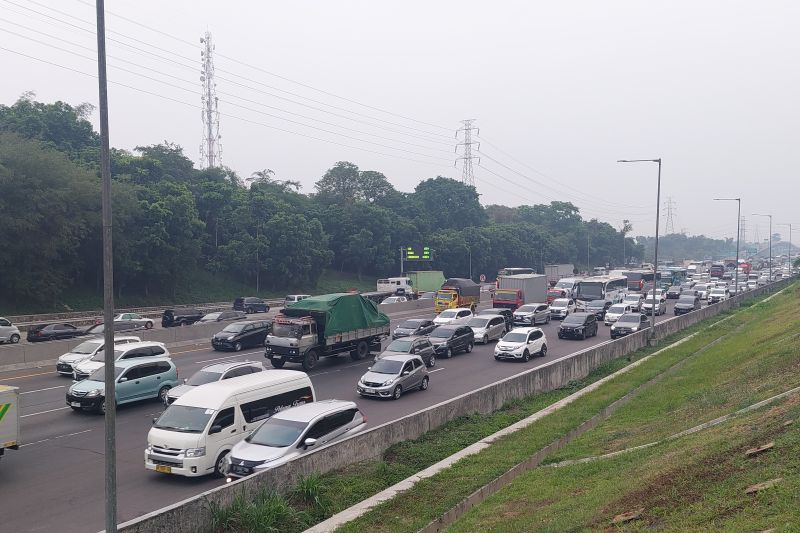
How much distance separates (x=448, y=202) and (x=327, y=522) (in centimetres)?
10199

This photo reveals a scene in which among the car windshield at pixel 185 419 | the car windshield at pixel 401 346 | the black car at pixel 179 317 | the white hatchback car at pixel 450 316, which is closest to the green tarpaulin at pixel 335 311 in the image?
the car windshield at pixel 401 346

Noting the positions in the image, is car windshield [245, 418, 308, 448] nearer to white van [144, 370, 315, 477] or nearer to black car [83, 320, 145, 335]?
white van [144, 370, 315, 477]

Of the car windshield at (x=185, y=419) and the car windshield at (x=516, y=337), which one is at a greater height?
the car windshield at (x=185, y=419)

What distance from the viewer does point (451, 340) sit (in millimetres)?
Result: 30953

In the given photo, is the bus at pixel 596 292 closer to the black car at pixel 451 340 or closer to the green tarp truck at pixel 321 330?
the black car at pixel 451 340

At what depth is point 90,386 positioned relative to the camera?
63.4 ft

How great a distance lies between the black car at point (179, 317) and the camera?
142ft

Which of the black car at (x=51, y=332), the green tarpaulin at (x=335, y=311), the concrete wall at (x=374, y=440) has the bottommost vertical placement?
the black car at (x=51, y=332)

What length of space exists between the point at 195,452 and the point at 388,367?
31.6 ft

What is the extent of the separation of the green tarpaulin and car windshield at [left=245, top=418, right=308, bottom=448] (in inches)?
520

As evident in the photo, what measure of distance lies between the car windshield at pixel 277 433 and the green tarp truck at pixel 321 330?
40.4 feet

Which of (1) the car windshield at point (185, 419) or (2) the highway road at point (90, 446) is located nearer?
(2) the highway road at point (90, 446)

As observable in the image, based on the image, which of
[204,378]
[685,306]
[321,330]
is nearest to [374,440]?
[204,378]

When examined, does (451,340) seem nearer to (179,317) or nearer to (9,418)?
(9,418)
